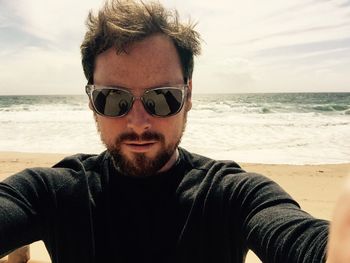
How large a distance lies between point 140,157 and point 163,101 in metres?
0.32

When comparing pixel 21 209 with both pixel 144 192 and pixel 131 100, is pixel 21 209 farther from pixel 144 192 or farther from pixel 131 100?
pixel 131 100

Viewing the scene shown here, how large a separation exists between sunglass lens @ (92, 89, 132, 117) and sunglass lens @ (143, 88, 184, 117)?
0.33 feet

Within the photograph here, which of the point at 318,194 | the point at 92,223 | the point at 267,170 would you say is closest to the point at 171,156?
the point at 92,223

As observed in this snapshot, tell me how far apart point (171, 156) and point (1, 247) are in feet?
2.82

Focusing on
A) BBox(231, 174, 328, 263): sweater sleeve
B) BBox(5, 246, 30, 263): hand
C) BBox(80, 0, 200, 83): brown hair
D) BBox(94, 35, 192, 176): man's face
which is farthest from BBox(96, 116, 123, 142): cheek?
BBox(5, 246, 30, 263): hand

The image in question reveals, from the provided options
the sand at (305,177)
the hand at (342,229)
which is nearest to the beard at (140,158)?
the hand at (342,229)

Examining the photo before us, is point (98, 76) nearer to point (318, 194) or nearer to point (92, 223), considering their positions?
point (92, 223)

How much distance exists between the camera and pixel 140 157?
5.60 feet

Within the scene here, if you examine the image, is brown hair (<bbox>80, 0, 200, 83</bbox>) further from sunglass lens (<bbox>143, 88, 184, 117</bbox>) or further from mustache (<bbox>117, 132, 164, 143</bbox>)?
mustache (<bbox>117, 132, 164, 143</bbox>)

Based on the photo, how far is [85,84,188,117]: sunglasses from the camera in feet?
5.74

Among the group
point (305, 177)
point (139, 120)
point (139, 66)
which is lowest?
point (305, 177)

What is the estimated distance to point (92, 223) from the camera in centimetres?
145

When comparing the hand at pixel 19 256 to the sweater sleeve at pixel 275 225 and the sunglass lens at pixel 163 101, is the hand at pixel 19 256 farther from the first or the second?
the sweater sleeve at pixel 275 225

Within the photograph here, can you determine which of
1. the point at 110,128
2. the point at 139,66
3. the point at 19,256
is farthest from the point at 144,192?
the point at 19,256
